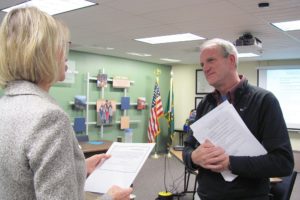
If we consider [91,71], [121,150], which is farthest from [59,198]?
[91,71]

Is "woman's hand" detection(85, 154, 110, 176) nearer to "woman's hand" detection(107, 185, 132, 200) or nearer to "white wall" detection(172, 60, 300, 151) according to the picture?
"woman's hand" detection(107, 185, 132, 200)

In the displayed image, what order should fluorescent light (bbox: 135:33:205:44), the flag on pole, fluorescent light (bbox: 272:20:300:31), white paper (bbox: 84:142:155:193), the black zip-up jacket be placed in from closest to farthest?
white paper (bbox: 84:142:155:193)
the black zip-up jacket
fluorescent light (bbox: 272:20:300:31)
fluorescent light (bbox: 135:33:205:44)
the flag on pole

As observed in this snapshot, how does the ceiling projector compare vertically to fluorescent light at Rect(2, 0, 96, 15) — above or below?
below

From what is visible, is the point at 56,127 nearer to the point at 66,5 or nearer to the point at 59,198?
the point at 59,198

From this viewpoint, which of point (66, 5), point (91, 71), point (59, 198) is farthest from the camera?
point (91, 71)

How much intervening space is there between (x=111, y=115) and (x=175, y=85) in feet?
8.90

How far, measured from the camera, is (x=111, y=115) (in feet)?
21.6

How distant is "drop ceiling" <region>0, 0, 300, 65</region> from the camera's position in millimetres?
2990

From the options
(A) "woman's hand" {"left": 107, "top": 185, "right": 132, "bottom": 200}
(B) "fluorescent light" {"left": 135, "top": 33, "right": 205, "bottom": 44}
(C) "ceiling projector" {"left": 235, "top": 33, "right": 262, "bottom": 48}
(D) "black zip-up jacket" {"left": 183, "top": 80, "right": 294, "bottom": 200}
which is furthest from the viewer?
(B) "fluorescent light" {"left": 135, "top": 33, "right": 205, "bottom": 44}

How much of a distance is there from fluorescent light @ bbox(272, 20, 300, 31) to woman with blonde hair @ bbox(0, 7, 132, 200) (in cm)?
357

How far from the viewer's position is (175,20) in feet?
11.7

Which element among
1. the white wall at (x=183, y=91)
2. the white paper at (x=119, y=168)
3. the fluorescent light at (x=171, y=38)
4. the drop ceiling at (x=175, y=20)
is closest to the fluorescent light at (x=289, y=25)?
the drop ceiling at (x=175, y=20)

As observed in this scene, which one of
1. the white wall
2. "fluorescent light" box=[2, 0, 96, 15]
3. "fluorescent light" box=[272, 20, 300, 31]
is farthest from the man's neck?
the white wall

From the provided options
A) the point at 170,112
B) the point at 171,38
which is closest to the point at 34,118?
the point at 171,38
